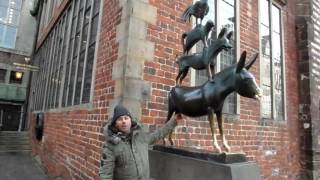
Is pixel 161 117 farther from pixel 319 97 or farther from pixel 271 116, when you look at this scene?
pixel 319 97

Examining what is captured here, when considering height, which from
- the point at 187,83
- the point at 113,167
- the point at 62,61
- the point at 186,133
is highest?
the point at 62,61

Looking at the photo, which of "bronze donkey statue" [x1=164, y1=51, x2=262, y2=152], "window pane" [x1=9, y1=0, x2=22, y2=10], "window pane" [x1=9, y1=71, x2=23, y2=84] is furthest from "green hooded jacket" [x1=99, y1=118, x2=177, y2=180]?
"window pane" [x1=9, y1=0, x2=22, y2=10]

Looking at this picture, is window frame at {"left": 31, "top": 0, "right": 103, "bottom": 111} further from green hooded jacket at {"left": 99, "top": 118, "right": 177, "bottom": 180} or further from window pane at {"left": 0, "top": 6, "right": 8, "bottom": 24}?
window pane at {"left": 0, "top": 6, "right": 8, "bottom": 24}

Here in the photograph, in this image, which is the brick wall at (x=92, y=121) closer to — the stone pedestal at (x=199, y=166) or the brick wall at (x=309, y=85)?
the stone pedestal at (x=199, y=166)

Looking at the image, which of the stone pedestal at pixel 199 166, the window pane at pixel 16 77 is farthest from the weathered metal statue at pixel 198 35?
the window pane at pixel 16 77

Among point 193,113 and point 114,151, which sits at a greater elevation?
point 193,113

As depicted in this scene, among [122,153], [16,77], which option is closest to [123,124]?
[122,153]

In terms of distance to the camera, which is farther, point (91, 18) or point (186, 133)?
point (91, 18)

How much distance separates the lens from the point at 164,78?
446 centimetres

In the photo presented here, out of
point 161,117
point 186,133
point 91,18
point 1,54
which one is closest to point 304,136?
point 186,133

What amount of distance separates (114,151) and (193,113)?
106 centimetres

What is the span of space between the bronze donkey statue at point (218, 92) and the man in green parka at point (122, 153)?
81 cm

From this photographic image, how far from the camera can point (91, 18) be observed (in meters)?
6.21

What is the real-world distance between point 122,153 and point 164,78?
6.84 feet
